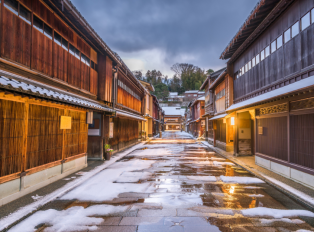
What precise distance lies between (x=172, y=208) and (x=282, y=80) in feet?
27.2

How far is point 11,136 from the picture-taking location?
5.96 m

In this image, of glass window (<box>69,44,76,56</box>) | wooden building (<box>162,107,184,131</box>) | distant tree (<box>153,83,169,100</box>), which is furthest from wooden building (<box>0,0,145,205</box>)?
distant tree (<box>153,83,169,100</box>)

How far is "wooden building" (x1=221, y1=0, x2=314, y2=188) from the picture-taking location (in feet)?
24.3

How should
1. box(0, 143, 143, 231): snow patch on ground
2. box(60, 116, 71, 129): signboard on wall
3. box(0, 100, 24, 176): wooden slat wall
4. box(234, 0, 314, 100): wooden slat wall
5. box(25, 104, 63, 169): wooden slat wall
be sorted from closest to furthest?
1. box(0, 143, 143, 231): snow patch on ground
2. box(0, 100, 24, 176): wooden slat wall
3. box(25, 104, 63, 169): wooden slat wall
4. box(234, 0, 314, 100): wooden slat wall
5. box(60, 116, 71, 129): signboard on wall

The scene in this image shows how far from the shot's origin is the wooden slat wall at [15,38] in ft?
19.2

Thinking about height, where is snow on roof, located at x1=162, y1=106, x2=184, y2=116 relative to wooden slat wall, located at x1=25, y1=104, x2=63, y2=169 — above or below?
above

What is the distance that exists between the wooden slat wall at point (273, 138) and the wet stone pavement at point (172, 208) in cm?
236

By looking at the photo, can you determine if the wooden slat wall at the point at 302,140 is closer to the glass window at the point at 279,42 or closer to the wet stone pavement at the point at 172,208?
the wet stone pavement at the point at 172,208

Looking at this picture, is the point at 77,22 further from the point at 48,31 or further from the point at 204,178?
the point at 204,178

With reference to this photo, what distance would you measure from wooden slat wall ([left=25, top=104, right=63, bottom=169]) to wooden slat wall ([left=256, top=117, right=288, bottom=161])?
11200 millimetres

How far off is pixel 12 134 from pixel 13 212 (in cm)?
243

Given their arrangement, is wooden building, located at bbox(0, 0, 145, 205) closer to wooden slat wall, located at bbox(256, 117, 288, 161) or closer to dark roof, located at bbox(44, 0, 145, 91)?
dark roof, located at bbox(44, 0, 145, 91)

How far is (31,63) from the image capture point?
699 cm

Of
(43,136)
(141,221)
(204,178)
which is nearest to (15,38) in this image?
(43,136)
